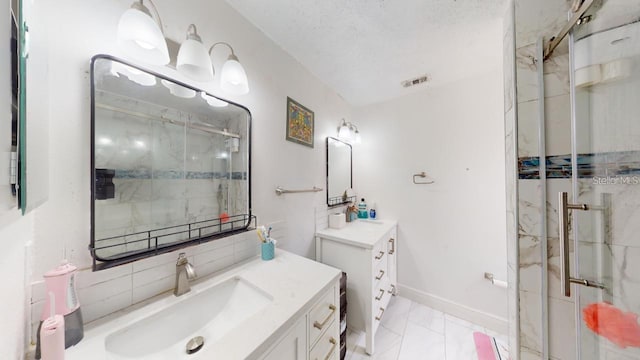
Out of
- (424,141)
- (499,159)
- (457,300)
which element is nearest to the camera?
(499,159)

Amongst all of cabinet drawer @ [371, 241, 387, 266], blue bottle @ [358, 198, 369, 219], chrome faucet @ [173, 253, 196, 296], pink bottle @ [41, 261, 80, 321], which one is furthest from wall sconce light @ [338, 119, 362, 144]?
pink bottle @ [41, 261, 80, 321]

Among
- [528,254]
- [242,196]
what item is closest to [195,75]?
[242,196]

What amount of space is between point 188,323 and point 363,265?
1087mm

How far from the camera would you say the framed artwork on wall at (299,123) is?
57.7 inches

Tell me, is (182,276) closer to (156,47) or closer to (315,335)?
(315,335)

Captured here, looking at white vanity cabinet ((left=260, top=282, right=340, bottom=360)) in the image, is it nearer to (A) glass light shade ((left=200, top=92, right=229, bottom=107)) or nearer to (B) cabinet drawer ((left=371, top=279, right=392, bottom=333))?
(B) cabinet drawer ((left=371, top=279, right=392, bottom=333))

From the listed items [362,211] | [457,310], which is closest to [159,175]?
[362,211]

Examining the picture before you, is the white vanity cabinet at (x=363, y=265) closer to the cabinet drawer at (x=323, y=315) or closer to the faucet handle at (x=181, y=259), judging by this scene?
the cabinet drawer at (x=323, y=315)

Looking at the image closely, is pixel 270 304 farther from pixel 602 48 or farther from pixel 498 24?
pixel 498 24

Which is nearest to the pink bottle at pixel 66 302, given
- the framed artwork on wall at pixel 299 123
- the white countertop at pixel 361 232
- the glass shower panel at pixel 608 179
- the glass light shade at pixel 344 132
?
the framed artwork on wall at pixel 299 123

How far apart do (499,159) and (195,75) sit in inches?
88.5

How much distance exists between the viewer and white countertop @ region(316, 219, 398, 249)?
149cm

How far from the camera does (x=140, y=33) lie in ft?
2.16

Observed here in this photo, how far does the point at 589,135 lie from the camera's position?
739mm
